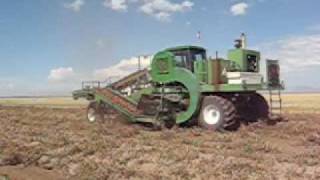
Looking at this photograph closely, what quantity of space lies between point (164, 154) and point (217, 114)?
5447 mm

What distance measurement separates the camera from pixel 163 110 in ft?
59.3

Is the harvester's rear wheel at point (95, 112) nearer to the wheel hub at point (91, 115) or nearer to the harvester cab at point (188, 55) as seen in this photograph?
the wheel hub at point (91, 115)

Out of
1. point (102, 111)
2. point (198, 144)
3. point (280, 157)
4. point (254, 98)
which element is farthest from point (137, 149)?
point (102, 111)

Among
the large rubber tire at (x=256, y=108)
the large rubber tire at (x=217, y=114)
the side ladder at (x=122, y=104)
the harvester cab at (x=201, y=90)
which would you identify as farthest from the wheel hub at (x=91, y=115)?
the large rubber tire at (x=256, y=108)

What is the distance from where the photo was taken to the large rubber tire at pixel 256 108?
60.5ft

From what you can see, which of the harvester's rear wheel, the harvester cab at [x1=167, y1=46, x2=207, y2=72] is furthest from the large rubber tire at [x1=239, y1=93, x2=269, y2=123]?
the harvester's rear wheel

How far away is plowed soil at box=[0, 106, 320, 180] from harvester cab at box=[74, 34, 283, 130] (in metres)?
0.81

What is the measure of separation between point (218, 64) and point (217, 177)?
8.20 metres

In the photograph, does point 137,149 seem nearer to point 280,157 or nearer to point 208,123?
point 280,157

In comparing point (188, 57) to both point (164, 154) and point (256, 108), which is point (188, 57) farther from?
point (164, 154)

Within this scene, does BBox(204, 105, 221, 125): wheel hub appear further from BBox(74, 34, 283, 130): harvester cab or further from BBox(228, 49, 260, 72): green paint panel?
BBox(228, 49, 260, 72): green paint panel

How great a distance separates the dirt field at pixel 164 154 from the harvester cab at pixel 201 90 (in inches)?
31.9

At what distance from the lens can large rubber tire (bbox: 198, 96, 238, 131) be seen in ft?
53.3

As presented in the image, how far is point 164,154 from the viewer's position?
1145cm
